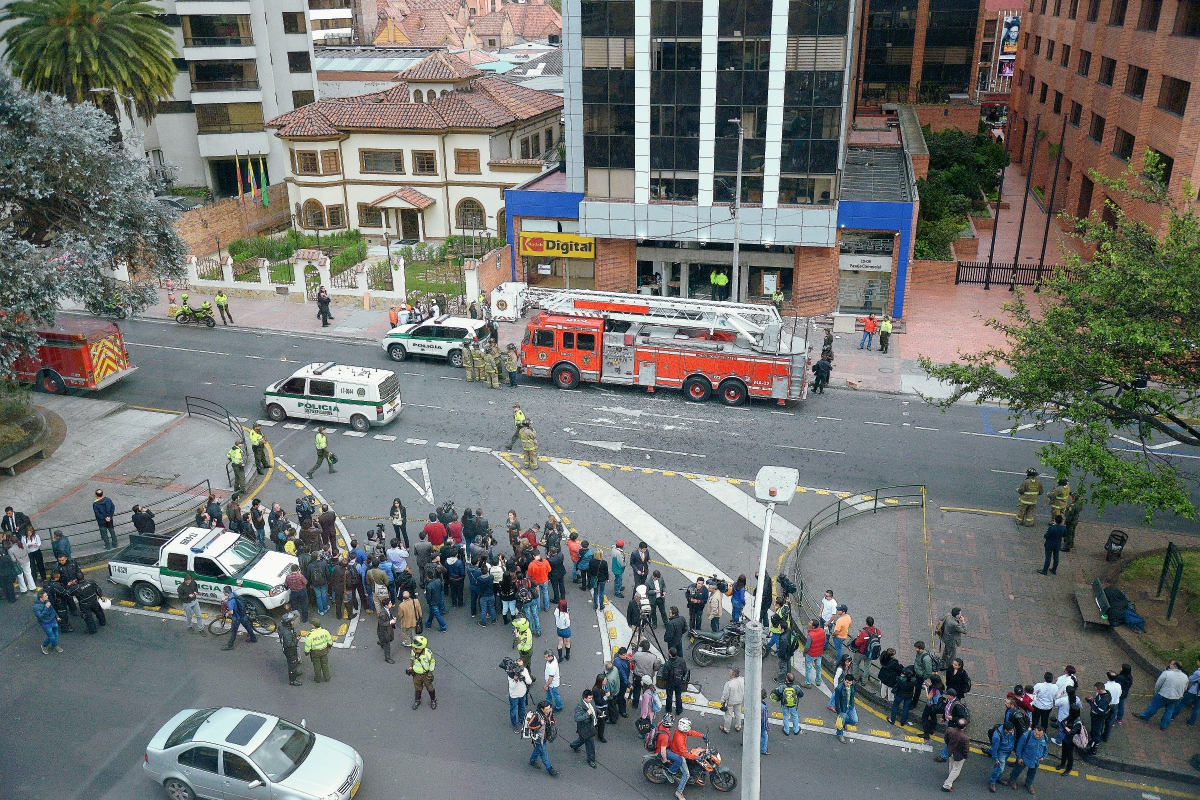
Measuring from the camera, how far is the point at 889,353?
115 ft

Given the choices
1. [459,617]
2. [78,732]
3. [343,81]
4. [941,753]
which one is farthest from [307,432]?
[343,81]

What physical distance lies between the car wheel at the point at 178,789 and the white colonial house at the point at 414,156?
36.0 metres

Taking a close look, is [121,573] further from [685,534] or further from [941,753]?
[941,753]

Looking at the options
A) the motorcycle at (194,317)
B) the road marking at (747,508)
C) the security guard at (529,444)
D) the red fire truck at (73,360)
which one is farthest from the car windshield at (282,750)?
the motorcycle at (194,317)

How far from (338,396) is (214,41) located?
36110mm

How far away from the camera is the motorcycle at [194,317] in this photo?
37219 millimetres

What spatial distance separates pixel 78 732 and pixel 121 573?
4356mm

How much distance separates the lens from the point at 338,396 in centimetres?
2783

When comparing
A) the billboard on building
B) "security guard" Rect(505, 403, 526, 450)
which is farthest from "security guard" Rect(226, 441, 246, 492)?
the billboard on building

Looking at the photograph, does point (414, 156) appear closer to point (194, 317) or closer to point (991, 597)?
point (194, 317)

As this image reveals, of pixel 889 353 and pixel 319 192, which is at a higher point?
pixel 319 192

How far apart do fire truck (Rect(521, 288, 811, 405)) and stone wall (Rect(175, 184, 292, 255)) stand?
2439 centimetres

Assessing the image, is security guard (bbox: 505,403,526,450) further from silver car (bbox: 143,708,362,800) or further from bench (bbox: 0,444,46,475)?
bench (bbox: 0,444,46,475)

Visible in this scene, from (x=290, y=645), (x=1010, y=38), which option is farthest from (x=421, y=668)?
(x=1010, y=38)
